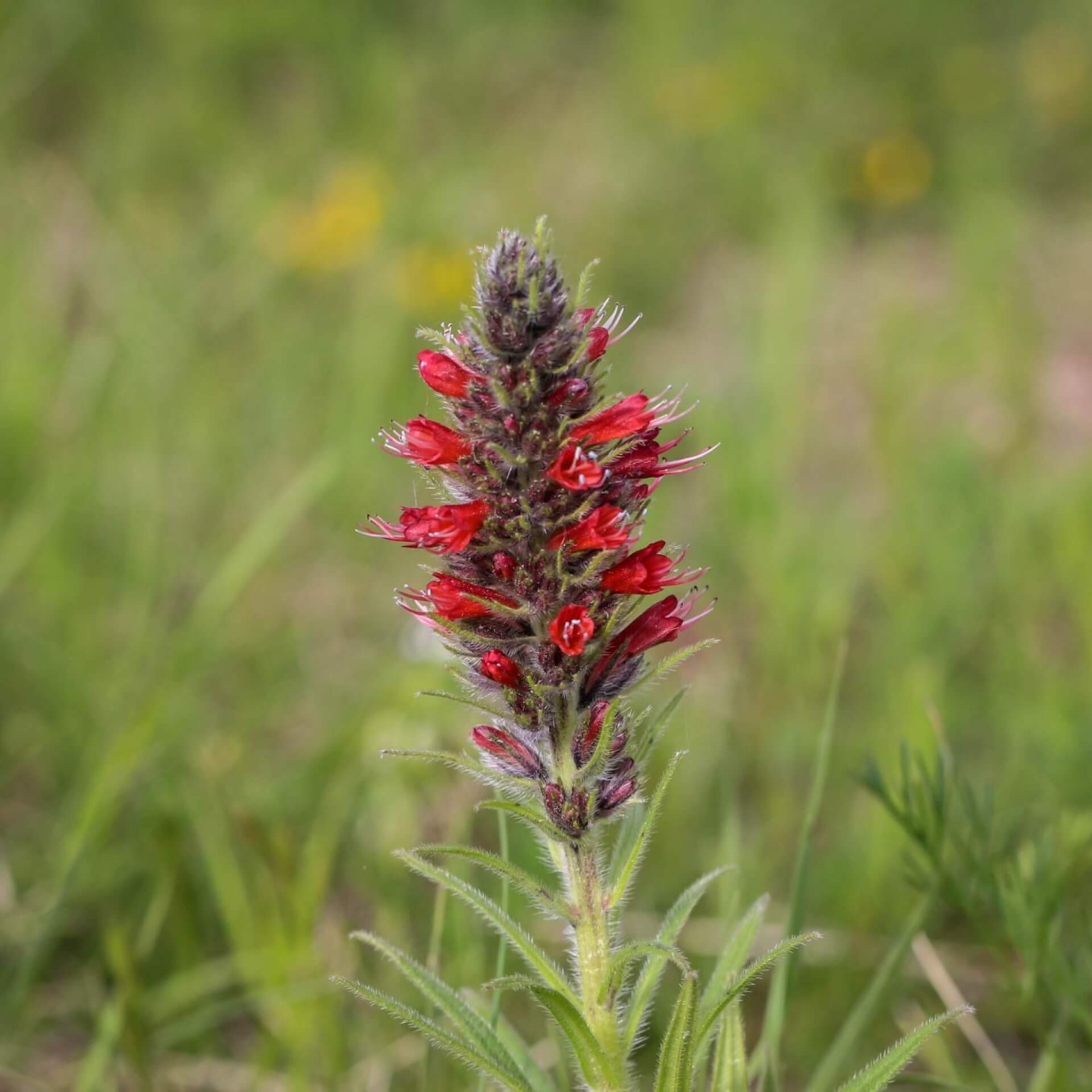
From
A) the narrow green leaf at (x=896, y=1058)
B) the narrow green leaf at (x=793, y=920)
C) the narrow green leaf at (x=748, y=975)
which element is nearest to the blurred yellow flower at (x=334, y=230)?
the narrow green leaf at (x=793, y=920)

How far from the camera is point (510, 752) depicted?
2189 millimetres

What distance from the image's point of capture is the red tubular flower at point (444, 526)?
6.75 ft

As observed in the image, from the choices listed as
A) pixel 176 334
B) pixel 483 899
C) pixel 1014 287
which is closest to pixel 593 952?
pixel 483 899

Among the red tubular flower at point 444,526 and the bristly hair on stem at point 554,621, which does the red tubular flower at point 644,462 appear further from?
the red tubular flower at point 444,526

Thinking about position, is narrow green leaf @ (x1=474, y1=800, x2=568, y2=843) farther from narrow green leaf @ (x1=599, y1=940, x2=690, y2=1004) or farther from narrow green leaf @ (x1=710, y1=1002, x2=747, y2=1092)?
narrow green leaf @ (x1=710, y1=1002, x2=747, y2=1092)

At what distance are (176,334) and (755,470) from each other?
13.9 feet

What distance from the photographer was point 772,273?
8.40 m

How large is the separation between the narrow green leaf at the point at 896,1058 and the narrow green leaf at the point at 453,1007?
61 centimetres

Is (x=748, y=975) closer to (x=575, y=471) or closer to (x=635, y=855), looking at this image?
(x=635, y=855)

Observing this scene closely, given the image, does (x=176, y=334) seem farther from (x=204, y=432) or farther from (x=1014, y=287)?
(x=1014, y=287)

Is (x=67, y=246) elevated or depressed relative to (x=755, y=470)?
elevated

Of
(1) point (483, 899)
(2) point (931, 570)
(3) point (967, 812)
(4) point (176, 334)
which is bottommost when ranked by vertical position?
(1) point (483, 899)

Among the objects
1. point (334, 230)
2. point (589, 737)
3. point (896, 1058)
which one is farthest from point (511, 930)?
point (334, 230)

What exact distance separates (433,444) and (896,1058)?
1347 millimetres
